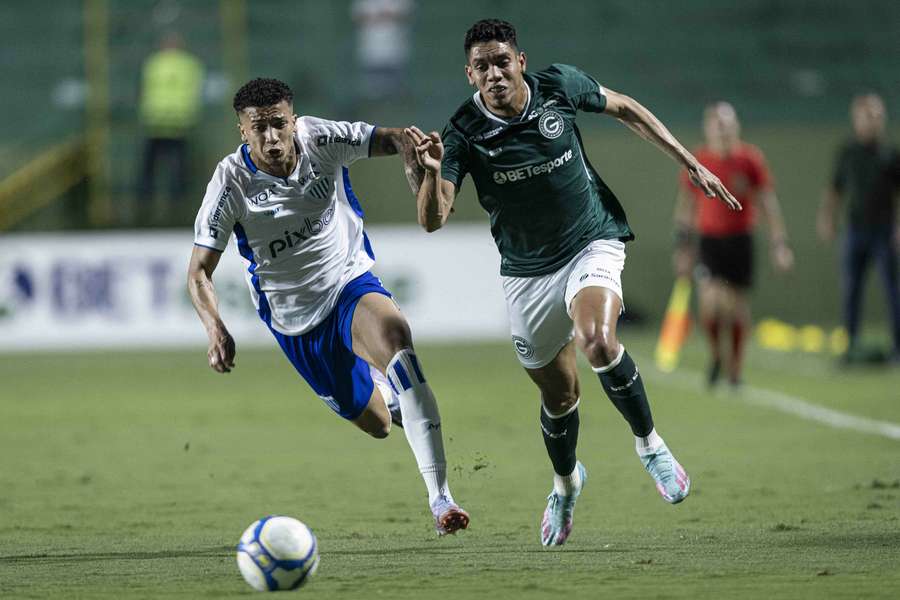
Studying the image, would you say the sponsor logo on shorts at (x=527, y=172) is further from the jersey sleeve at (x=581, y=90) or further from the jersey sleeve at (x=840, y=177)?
the jersey sleeve at (x=840, y=177)

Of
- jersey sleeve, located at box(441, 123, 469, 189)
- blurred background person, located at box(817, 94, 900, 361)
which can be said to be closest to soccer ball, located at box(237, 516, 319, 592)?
jersey sleeve, located at box(441, 123, 469, 189)

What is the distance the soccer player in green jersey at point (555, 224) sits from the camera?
6617 millimetres

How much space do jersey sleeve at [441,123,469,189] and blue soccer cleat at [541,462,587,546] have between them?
1.45 metres

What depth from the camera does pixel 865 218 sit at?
15305 mm

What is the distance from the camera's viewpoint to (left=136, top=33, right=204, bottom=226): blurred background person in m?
21.6

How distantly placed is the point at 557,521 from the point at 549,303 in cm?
99

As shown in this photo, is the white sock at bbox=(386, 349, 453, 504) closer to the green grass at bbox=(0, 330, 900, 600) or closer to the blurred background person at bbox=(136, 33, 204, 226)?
the green grass at bbox=(0, 330, 900, 600)

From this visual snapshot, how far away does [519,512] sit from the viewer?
7.43 metres

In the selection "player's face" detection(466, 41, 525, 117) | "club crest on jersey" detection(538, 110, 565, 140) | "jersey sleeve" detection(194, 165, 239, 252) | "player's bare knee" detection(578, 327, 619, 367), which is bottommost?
"player's bare knee" detection(578, 327, 619, 367)

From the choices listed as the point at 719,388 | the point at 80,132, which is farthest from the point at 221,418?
the point at 80,132

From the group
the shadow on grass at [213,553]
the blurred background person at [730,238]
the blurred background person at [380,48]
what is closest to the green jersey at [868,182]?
A: the blurred background person at [730,238]

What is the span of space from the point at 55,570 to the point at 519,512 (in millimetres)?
2442

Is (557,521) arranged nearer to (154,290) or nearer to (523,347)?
(523,347)

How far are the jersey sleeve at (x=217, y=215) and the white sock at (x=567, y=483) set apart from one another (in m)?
1.83
